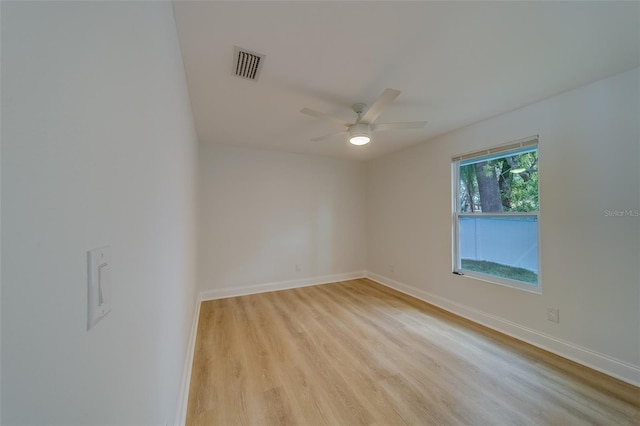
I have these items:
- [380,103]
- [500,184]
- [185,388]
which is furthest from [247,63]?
[500,184]

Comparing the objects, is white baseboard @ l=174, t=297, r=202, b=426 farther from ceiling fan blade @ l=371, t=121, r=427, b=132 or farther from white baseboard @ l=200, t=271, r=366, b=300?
ceiling fan blade @ l=371, t=121, r=427, b=132

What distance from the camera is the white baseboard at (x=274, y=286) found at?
11.7 feet

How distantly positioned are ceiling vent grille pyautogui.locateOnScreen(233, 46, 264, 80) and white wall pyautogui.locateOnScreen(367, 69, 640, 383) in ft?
8.43

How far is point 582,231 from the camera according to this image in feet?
6.73

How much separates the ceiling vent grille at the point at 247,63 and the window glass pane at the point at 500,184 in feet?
8.78

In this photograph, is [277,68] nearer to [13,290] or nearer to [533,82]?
[13,290]

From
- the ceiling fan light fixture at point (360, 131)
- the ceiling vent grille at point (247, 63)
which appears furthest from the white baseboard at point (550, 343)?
the ceiling vent grille at point (247, 63)

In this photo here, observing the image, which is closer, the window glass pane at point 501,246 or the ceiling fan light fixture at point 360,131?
the ceiling fan light fixture at point 360,131

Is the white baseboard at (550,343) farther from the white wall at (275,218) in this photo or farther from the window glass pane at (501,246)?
the white wall at (275,218)

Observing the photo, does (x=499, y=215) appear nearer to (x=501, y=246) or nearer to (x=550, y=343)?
(x=501, y=246)

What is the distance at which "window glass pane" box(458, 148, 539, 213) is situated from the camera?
2.42 m

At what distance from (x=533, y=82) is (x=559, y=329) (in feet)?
7.26

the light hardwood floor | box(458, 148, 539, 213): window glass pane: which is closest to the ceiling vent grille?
the light hardwood floor

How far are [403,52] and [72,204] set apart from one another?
1904 mm
